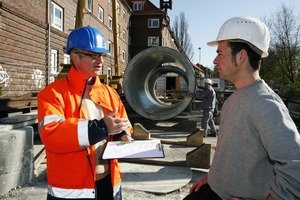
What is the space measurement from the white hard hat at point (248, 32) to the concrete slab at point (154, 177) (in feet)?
9.35

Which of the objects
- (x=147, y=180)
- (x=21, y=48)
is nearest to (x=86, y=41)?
(x=147, y=180)

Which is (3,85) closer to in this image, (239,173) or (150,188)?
(150,188)

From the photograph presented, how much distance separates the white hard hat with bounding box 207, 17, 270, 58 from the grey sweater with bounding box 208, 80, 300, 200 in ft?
0.83

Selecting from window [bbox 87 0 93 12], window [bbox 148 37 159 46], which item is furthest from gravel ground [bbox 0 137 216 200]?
window [bbox 148 37 159 46]

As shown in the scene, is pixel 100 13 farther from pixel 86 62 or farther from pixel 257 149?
pixel 257 149

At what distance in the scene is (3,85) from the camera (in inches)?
424

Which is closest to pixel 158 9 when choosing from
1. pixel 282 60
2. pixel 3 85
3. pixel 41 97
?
pixel 282 60

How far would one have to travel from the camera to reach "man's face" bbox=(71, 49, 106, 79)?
2098 millimetres

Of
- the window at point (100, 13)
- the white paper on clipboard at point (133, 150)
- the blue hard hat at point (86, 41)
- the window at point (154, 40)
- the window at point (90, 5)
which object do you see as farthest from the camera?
the window at point (154, 40)

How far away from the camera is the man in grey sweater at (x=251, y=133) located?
53.2 inches

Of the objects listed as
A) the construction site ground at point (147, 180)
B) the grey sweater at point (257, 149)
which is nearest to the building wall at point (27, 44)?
the construction site ground at point (147, 180)

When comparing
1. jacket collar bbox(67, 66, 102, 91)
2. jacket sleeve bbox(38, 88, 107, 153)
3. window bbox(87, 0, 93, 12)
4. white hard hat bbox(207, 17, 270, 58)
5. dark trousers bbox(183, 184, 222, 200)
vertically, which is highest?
window bbox(87, 0, 93, 12)

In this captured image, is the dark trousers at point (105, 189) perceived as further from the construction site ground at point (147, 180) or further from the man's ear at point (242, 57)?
the construction site ground at point (147, 180)

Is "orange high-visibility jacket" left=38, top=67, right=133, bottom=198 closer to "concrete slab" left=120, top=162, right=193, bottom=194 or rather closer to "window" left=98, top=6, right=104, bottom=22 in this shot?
"concrete slab" left=120, top=162, right=193, bottom=194
